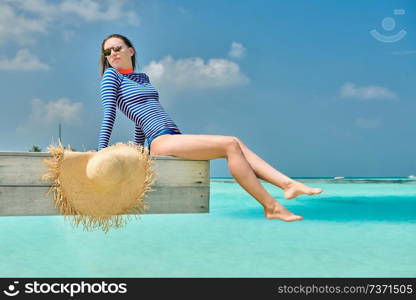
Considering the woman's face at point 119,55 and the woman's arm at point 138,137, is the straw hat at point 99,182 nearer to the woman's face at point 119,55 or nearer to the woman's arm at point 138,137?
the woman's arm at point 138,137

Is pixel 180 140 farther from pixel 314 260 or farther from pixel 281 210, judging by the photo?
pixel 314 260

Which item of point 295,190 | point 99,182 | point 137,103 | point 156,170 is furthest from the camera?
point 137,103

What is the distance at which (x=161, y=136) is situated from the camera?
10.5 feet

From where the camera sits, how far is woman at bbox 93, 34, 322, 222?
3039mm

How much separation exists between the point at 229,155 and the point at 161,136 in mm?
501

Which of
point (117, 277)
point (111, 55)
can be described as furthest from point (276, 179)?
point (111, 55)

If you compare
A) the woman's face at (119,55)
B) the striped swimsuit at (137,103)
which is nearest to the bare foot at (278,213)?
the striped swimsuit at (137,103)

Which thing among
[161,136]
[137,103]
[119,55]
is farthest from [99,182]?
[119,55]

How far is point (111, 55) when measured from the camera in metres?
3.35

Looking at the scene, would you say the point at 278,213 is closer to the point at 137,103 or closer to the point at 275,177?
the point at 275,177

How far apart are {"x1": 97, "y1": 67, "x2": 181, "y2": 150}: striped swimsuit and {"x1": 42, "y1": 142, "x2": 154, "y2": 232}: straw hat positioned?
0.92 feet

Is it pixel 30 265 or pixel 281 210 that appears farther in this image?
pixel 281 210

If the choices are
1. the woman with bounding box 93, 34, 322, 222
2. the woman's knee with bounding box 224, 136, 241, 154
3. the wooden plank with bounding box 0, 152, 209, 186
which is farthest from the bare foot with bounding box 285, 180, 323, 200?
the wooden plank with bounding box 0, 152, 209, 186

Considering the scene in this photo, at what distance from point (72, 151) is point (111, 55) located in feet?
2.80
